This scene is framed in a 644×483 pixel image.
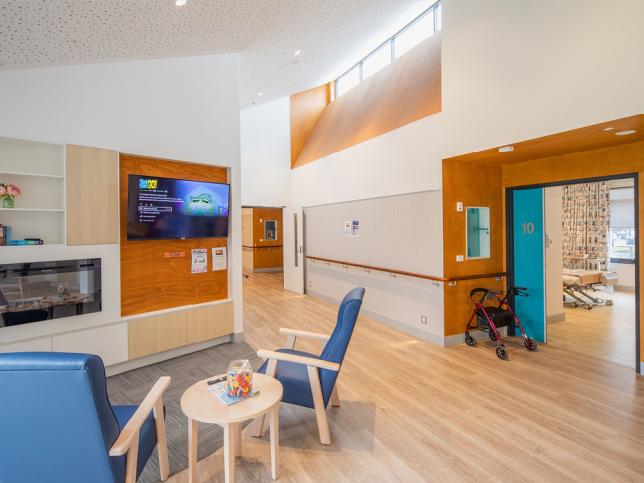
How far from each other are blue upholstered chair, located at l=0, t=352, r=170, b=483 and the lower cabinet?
8.13 ft

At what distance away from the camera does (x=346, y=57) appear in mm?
6895

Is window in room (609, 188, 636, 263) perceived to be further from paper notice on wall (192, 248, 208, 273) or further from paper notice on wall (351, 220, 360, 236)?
paper notice on wall (192, 248, 208, 273)

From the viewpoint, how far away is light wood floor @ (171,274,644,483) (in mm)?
2342

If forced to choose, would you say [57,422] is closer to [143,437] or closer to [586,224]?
[143,437]

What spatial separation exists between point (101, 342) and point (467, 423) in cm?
369

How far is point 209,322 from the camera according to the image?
4633mm

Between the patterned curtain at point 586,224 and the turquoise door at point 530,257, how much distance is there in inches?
191

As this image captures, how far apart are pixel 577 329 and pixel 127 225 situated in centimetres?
657

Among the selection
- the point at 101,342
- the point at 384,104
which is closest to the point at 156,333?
the point at 101,342

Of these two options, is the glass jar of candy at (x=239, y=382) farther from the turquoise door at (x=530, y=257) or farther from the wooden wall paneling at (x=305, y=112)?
the wooden wall paneling at (x=305, y=112)

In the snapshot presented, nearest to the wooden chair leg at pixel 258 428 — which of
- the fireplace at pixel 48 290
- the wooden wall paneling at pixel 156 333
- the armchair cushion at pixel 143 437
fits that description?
the armchair cushion at pixel 143 437

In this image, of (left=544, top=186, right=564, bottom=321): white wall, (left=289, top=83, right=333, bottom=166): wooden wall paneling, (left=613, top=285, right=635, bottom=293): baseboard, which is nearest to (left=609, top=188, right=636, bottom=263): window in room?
(left=613, top=285, right=635, bottom=293): baseboard

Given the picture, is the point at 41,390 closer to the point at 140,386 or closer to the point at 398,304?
the point at 140,386

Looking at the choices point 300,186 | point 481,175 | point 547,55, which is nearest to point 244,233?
point 300,186
